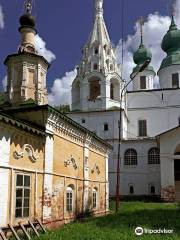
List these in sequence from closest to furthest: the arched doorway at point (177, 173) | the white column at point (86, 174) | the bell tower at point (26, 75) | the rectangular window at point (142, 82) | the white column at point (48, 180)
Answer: the white column at point (48, 180) < the bell tower at point (26, 75) < the white column at point (86, 174) < the arched doorway at point (177, 173) < the rectangular window at point (142, 82)

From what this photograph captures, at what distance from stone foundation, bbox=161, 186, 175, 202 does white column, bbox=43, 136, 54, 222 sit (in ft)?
68.0

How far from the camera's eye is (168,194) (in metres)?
32.6

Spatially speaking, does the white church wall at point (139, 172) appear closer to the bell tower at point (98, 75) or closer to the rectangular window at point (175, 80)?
the bell tower at point (98, 75)

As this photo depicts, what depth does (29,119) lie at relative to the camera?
45.9ft

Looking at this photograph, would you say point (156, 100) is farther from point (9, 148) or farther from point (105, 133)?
point (9, 148)

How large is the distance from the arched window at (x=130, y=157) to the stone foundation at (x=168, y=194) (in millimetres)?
5834

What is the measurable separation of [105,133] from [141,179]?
20.3 feet

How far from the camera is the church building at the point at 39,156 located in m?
11.6

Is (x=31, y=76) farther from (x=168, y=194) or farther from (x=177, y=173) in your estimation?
(x=177, y=173)

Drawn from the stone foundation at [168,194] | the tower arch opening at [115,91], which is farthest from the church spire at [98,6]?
the stone foundation at [168,194]

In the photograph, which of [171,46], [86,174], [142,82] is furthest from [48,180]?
[171,46]

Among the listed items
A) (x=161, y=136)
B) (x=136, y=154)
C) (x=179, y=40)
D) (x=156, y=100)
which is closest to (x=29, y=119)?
(x=161, y=136)

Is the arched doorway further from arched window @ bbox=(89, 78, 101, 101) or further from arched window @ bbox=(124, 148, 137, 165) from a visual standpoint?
arched window @ bbox=(89, 78, 101, 101)

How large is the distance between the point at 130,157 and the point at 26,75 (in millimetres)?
21974
